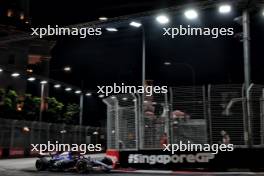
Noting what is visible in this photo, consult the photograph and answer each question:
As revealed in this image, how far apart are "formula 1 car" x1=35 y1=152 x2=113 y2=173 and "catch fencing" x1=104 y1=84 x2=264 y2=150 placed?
81.4 inches

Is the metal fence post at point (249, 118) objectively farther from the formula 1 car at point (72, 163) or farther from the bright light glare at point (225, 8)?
the formula 1 car at point (72, 163)

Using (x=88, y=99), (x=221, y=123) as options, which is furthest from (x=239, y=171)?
(x=88, y=99)

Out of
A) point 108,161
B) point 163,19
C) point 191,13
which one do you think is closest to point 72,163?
point 108,161

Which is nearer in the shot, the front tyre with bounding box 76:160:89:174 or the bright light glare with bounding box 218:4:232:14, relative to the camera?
the bright light glare with bounding box 218:4:232:14

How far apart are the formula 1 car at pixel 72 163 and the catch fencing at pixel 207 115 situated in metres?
2.07

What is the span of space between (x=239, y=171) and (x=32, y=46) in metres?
57.2

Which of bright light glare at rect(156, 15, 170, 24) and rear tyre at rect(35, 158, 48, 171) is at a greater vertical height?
bright light glare at rect(156, 15, 170, 24)

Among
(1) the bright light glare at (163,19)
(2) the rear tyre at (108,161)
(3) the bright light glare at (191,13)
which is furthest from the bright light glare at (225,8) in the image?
(2) the rear tyre at (108,161)

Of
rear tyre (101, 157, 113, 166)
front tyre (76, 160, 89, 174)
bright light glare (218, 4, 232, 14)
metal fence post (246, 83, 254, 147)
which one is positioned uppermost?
bright light glare (218, 4, 232, 14)

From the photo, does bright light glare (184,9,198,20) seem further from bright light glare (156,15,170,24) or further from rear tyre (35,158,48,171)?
rear tyre (35,158,48,171)

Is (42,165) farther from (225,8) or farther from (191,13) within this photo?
(225,8)

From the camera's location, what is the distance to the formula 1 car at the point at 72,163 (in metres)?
19.2

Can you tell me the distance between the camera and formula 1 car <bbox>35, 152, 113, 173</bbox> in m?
19.2

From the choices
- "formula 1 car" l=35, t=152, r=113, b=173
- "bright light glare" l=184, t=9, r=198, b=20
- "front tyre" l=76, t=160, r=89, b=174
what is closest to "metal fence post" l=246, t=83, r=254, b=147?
"bright light glare" l=184, t=9, r=198, b=20
